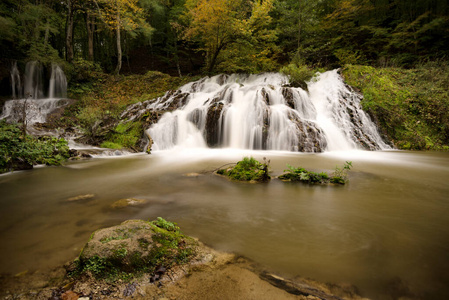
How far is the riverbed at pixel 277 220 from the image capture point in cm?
173

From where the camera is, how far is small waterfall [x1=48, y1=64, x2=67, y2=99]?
49.5 ft

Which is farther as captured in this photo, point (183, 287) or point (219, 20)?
point (219, 20)

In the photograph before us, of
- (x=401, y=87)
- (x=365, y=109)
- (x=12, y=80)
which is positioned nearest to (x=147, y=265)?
(x=365, y=109)

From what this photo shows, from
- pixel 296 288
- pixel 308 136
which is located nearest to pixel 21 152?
pixel 296 288

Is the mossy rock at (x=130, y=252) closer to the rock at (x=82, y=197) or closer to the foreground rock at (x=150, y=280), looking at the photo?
the foreground rock at (x=150, y=280)

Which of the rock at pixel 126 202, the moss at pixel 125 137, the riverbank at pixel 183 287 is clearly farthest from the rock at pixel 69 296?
the moss at pixel 125 137

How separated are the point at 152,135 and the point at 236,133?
3980mm

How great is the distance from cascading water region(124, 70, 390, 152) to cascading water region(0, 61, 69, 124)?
24.2 ft

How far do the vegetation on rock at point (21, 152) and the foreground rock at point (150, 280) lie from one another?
558cm

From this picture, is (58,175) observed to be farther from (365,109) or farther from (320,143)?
(365,109)

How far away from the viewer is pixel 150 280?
5.02 ft

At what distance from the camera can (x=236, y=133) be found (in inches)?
392

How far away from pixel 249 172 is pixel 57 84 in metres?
17.2

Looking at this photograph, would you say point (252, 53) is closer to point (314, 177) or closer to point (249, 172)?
point (249, 172)
